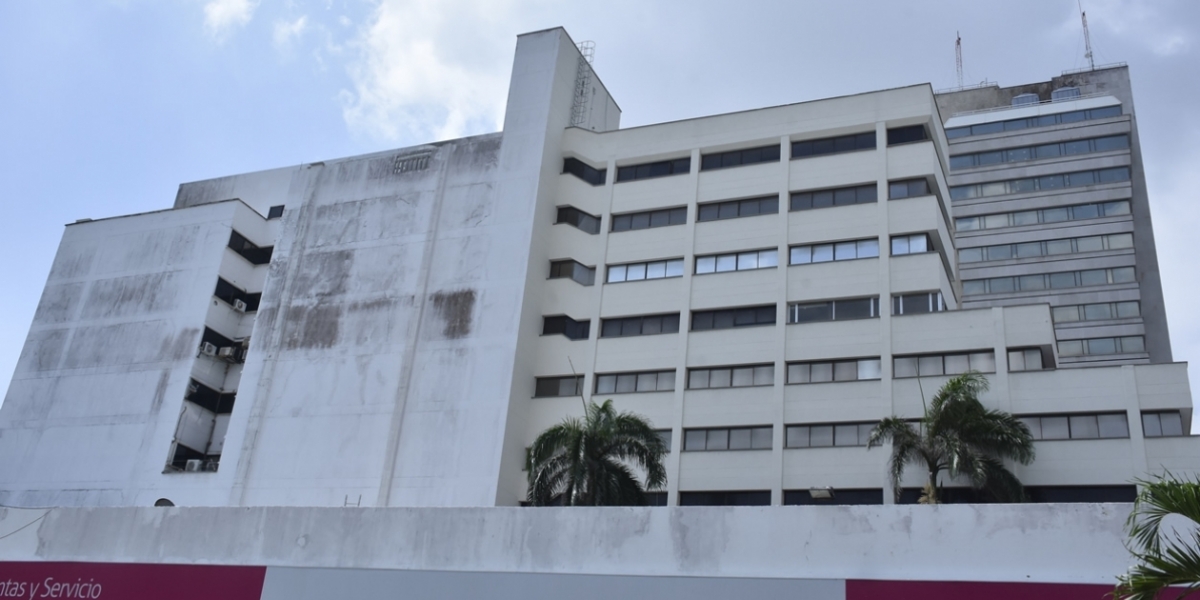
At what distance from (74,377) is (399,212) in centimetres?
1682

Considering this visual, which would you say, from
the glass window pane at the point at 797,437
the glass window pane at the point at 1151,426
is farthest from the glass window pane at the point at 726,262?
the glass window pane at the point at 1151,426

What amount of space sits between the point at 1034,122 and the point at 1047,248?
9242 mm

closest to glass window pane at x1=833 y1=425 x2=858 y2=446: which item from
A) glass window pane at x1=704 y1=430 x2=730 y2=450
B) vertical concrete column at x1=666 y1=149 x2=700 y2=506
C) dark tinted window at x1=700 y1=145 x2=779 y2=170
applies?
glass window pane at x1=704 y1=430 x2=730 y2=450

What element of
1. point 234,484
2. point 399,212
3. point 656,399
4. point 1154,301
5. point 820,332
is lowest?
point 234,484

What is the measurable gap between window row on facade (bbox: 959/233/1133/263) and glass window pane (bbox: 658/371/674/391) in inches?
1454

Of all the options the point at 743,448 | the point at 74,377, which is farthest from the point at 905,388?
the point at 74,377

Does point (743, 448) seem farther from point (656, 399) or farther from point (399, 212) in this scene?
point (399, 212)

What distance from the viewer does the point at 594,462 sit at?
94.6 ft

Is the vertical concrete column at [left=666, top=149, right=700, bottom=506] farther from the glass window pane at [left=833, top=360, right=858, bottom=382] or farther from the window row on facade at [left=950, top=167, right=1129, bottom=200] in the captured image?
the window row on facade at [left=950, top=167, right=1129, bottom=200]

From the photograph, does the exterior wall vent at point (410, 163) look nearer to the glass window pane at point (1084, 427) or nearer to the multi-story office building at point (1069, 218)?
the glass window pane at point (1084, 427)

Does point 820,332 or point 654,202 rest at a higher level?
point 654,202

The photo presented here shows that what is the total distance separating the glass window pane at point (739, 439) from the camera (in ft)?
120

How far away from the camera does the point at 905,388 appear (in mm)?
35250

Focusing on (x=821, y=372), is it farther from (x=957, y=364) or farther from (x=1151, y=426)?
(x=1151, y=426)
